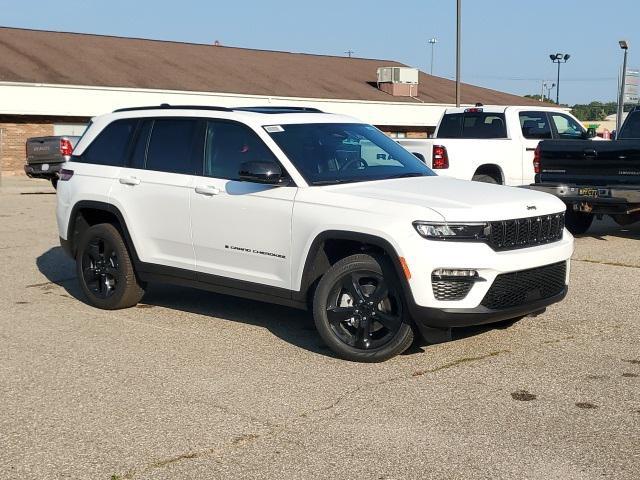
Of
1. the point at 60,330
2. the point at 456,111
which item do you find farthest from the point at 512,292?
the point at 456,111

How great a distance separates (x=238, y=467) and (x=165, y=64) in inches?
→ 1462

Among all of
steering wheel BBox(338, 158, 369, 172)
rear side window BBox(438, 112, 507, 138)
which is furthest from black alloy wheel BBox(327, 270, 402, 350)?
rear side window BBox(438, 112, 507, 138)

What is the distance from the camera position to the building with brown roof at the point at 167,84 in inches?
1325

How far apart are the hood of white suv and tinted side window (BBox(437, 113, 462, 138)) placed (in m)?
9.33

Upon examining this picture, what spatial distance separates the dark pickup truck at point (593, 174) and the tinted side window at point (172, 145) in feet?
20.5

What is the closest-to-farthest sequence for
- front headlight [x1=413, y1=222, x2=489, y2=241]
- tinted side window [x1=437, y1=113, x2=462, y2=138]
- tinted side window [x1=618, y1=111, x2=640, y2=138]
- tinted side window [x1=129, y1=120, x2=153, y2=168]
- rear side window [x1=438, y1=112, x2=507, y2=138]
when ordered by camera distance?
front headlight [x1=413, y1=222, x2=489, y2=241] < tinted side window [x1=129, y1=120, x2=153, y2=168] < tinted side window [x1=618, y1=111, x2=640, y2=138] < rear side window [x1=438, y1=112, x2=507, y2=138] < tinted side window [x1=437, y1=113, x2=462, y2=138]

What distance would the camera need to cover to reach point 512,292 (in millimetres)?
6637

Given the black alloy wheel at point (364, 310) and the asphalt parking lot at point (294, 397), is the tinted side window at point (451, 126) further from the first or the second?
the black alloy wheel at point (364, 310)

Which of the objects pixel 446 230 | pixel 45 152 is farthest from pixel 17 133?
pixel 446 230

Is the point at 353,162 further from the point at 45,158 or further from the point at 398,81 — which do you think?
the point at 398,81

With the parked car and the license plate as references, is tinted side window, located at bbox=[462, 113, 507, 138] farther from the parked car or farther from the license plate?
the parked car

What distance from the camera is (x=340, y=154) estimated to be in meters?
7.61

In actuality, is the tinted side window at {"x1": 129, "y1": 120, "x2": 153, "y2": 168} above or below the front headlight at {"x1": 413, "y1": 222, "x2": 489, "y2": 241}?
above

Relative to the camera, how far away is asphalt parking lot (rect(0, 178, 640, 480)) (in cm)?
481
